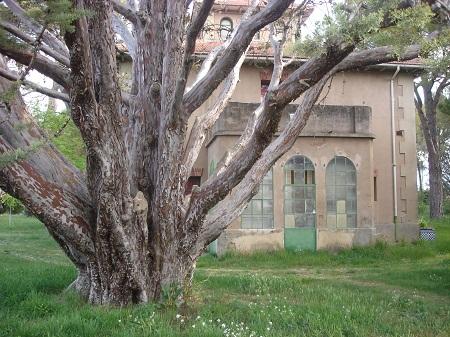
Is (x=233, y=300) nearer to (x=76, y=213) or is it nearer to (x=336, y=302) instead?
(x=336, y=302)

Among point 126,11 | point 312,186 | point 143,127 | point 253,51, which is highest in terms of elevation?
point 253,51

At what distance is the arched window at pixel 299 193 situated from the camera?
58.4 ft

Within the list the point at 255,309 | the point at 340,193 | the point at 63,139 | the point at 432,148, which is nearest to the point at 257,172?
the point at 255,309

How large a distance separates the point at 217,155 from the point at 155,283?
32.4 ft

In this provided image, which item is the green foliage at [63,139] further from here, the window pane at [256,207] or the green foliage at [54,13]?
the green foliage at [54,13]

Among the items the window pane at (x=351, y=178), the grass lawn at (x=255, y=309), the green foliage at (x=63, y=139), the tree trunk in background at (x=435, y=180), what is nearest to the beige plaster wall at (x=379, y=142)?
the window pane at (x=351, y=178)

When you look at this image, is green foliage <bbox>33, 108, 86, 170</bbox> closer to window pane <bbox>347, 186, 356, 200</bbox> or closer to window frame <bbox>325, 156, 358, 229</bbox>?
window frame <bbox>325, 156, 358, 229</bbox>

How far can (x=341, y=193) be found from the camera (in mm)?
18109

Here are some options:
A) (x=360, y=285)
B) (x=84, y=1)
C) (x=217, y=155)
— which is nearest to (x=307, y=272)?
(x=360, y=285)

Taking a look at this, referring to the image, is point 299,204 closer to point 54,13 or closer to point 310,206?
point 310,206

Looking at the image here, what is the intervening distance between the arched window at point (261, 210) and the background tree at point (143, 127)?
7.95 meters

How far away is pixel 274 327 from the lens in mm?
6805

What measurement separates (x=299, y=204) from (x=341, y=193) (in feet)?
4.57

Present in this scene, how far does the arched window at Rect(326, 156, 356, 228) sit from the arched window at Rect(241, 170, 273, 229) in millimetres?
1845
